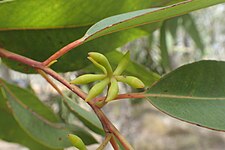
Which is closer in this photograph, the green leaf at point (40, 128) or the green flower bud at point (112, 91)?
the green flower bud at point (112, 91)

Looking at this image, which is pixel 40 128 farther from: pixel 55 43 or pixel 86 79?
pixel 86 79

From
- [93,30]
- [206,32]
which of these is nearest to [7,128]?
[93,30]

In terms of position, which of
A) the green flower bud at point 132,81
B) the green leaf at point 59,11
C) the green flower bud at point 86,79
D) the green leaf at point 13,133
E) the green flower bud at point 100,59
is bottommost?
the green leaf at point 13,133

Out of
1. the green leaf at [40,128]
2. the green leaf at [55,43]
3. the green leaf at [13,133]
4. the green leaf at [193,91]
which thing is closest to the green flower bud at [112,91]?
the green leaf at [193,91]

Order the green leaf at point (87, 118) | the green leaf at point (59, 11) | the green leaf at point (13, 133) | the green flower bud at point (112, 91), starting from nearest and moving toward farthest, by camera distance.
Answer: the green flower bud at point (112, 91) → the green leaf at point (59, 11) → the green leaf at point (87, 118) → the green leaf at point (13, 133)

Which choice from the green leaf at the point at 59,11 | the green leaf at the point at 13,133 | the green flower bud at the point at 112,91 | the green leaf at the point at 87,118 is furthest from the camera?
the green leaf at the point at 13,133

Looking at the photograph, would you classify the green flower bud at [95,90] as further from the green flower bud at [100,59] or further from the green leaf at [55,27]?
the green leaf at [55,27]

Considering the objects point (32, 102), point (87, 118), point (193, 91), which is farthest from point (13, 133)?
point (193, 91)
